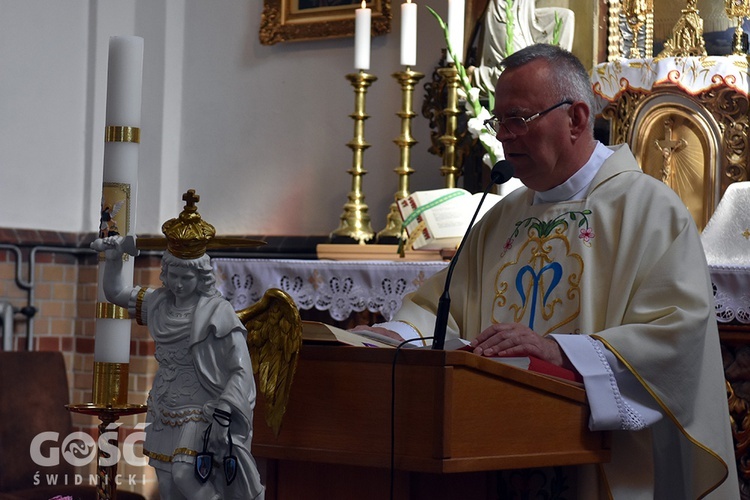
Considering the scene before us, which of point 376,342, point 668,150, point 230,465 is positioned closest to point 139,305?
point 230,465

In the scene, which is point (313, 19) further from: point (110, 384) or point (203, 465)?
point (203, 465)

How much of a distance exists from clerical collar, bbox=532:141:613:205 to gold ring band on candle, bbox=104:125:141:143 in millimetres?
1250

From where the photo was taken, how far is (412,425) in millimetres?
2176

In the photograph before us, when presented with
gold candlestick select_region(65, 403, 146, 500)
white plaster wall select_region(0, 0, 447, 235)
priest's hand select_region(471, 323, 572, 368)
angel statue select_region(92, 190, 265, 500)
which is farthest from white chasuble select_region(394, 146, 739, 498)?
white plaster wall select_region(0, 0, 447, 235)

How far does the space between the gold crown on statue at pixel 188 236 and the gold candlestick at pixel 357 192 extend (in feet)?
9.49

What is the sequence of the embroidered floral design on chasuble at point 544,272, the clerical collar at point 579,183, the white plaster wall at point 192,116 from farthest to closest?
the white plaster wall at point 192,116, the clerical collar at point 579,183, the embroidered floral design on chasuble at point 544,272

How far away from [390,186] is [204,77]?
1357mm

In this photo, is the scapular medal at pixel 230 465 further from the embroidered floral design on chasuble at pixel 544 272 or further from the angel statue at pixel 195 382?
the embroidered floral design on chasuble at pixel 544 272

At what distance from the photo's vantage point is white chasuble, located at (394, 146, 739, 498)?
2691mm

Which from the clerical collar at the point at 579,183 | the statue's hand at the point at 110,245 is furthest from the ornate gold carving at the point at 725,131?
the statue's hand at the point at 110,245

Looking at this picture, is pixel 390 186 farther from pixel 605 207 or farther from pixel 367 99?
pixel 605 207

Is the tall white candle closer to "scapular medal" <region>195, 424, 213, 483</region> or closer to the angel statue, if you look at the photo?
the angel statue

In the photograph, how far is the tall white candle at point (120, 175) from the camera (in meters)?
2.34

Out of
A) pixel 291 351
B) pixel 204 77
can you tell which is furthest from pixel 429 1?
pixel 291 351
